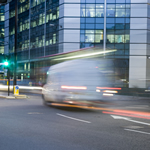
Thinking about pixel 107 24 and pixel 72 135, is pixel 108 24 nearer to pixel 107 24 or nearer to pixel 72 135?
pixel 107 24

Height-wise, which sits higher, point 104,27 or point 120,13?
point 120,13

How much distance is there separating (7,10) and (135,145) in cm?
5839

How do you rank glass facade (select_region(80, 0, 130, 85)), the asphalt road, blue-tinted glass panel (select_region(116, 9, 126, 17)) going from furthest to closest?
blue-tinted glass panel (select_region(116, 9, 126, 17))
glass facade (select_region(80, 0, 130, 85))
the asphalt road

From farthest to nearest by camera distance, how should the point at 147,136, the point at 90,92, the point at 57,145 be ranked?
the point at 90,92 → the point at 147,136 → the point at 57,145

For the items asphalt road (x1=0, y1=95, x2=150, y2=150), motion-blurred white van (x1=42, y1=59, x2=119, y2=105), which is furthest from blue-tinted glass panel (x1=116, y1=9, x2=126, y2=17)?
asphalt road (x1=0, y1=95, x2=150, y2=150)

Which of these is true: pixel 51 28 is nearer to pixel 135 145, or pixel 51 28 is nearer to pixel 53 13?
pixel 53 13

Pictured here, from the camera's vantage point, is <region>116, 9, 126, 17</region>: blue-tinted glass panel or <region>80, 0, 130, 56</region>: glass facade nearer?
<region>80, 0, 130, 56</region>: glass facade

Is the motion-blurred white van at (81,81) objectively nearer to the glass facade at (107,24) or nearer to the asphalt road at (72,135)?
the asphalt road at (72,135)

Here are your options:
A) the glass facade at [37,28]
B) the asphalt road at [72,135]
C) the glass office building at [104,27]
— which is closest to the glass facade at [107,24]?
the glass office building at [104,27]

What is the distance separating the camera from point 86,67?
13078 mm

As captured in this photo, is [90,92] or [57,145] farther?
[90,92]

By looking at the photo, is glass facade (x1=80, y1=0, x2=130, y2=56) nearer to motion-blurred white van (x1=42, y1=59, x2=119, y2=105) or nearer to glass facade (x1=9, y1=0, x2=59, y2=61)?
glass facade (x1=9, y1=0, x2=59, y2=61)

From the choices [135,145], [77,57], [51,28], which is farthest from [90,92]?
[51,28]

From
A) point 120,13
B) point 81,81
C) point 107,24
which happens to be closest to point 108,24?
point 107,24
